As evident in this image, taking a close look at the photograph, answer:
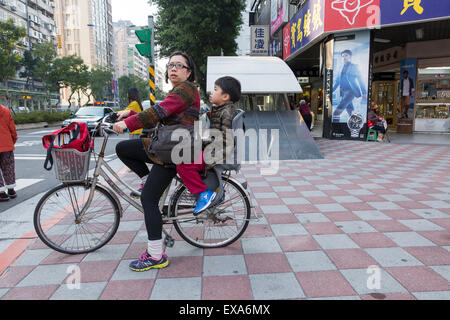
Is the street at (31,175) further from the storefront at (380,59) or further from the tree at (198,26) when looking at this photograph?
the tree at (198,26)

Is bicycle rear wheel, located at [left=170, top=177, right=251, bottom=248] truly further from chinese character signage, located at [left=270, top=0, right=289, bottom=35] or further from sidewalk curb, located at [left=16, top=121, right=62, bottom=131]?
sidewalk curb, located at [left=16, top=121, right=62, bottom=131]

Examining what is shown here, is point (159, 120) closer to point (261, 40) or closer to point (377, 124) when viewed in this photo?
point (377, 124)

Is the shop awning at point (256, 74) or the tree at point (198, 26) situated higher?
the tree at point (198, 26)

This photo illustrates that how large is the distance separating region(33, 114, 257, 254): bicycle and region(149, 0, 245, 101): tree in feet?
61.7

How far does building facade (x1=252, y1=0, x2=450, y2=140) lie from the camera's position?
1139 cm

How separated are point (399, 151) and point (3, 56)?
835 inches

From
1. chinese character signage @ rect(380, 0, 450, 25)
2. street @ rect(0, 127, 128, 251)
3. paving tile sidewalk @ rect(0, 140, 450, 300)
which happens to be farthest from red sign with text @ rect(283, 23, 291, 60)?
paving tile sidewalk @ rect(0, 140, 450, 300)

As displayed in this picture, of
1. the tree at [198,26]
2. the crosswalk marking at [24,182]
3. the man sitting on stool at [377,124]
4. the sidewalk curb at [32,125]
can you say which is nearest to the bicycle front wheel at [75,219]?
the crosswalk marking at [24,182]

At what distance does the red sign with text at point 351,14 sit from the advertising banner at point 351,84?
1.48 ft

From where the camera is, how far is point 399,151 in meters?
9.74

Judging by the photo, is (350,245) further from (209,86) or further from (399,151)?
(399,151)

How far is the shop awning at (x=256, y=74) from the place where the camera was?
898 centimetres

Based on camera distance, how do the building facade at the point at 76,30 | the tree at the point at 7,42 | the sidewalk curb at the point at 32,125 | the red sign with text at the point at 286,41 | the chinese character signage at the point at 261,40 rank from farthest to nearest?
the building facade at the point at 76,30 < the chinese character signage at the point at 261,40 < the sidewalk curb at the point at 32,125 < the tree at the point at 7,42 < the red sign with text at the point at 286,41
